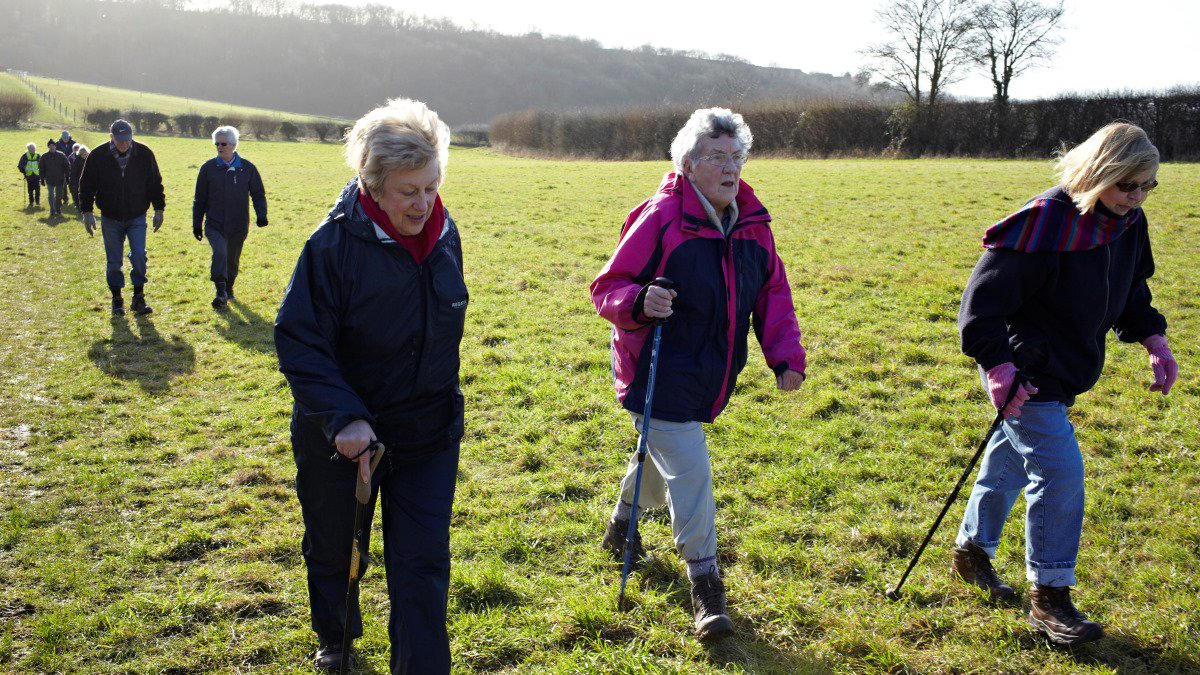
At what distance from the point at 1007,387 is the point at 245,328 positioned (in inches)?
330

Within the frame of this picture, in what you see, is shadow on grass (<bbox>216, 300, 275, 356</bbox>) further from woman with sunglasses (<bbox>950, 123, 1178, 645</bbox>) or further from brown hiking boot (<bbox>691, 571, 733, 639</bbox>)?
woman with sunglasses (<bbox>950, 123, 1178, 645</bbox>)

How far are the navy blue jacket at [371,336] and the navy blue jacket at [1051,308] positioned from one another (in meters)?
2.12

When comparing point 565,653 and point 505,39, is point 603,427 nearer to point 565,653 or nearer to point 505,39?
point 565,653

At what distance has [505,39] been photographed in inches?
5468

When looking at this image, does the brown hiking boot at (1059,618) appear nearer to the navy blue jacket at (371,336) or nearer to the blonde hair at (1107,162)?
the blonde hair at (1107,162)

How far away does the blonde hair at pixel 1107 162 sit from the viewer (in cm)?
322

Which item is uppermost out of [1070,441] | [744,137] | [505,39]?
[505,39]

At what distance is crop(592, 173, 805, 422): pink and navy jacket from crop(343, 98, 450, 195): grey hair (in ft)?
3.41

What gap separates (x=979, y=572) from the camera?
3.98 meters

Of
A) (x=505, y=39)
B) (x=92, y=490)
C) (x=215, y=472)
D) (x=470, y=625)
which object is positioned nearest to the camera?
(x=470, y=625)

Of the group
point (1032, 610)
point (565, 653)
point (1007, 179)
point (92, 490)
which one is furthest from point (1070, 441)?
point (1007, 179)

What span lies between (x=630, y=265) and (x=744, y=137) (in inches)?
29.8

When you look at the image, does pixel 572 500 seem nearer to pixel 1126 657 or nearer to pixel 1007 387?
pixel 1007 387

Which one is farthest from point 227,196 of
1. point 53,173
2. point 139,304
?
point 53,173
